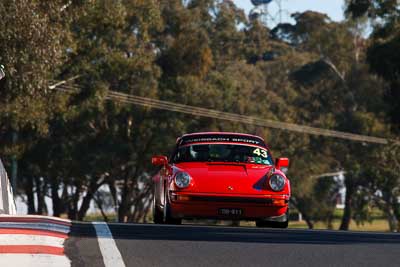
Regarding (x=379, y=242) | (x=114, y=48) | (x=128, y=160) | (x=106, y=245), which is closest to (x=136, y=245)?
(x=106, y=245)

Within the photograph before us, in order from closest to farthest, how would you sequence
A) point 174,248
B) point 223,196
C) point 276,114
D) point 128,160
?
1. point 174,248
2. point 223,196
3. point 128,160
4. point 276,114

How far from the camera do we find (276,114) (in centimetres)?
6931

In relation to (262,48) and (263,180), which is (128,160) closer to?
(262,48)

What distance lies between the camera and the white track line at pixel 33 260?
29.5 ft

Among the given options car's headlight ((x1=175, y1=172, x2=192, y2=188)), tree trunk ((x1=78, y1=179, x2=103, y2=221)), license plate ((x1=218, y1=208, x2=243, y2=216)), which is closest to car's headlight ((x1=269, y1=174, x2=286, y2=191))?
license plate ((x1=218, y1=208, x2=243, y2=216))

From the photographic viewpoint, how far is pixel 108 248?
34.6 ft

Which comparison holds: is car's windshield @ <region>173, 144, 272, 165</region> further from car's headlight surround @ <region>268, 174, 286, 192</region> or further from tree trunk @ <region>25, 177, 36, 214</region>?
tree trunk @ <region>25, 177, 36, 214</region>

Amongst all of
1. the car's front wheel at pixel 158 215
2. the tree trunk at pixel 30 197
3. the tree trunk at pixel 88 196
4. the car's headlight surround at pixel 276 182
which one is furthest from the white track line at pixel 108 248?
the tree trunk at pixel 30 197

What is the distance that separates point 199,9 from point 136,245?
4699 centimetres

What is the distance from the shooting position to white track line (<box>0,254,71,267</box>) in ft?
29.5

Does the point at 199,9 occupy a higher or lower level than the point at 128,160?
higher

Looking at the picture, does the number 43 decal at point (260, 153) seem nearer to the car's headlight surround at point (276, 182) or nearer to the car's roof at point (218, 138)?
the car's roof at point (218, 138)

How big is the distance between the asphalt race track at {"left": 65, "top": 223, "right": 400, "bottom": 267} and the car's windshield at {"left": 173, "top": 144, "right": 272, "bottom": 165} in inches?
106

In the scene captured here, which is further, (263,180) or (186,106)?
(186,106)
